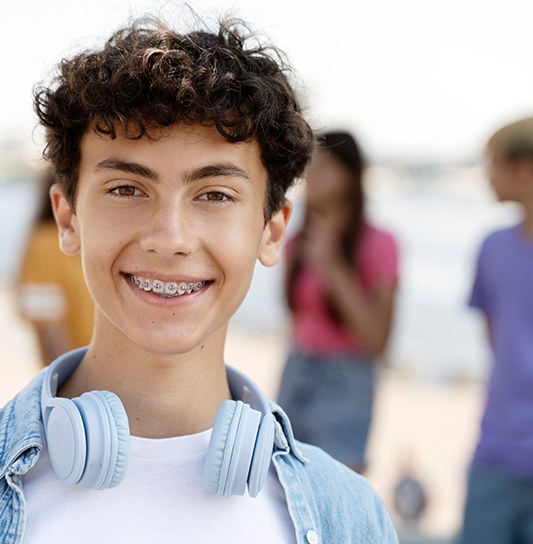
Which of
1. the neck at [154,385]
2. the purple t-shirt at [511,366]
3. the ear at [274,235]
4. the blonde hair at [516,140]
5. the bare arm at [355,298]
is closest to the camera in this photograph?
the neck at [154,385]

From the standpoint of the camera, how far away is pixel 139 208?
1328 millimetres

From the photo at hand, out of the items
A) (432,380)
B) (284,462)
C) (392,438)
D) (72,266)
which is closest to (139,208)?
(284,462)

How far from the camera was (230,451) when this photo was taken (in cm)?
126

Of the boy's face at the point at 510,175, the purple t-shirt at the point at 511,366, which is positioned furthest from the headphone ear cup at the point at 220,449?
the boy's face at the point at 510,175

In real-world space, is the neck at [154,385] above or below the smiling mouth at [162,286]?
below

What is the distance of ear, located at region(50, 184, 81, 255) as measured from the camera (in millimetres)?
1451

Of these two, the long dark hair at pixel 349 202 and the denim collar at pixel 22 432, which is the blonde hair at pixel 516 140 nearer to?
the long dark hair at pixel 349 202

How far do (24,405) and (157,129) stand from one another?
19.2 inches

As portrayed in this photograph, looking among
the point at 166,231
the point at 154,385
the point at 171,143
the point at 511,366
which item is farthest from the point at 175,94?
the point at 511,366

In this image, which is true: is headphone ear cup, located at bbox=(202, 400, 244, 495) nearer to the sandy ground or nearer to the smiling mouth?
the smiling mouth

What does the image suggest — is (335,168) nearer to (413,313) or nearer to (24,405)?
(24,405)

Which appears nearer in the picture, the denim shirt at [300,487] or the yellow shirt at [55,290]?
the denim shirt at [300,487]

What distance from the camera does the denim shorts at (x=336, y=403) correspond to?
3361mm

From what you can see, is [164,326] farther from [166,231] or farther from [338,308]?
[338,308]
